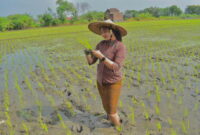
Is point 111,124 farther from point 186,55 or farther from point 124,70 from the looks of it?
Answer: point 186,55

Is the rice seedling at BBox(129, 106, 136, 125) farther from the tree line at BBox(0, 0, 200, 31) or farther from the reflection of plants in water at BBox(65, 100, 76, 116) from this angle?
the tree line at BBox(0, 0, 200, 31)

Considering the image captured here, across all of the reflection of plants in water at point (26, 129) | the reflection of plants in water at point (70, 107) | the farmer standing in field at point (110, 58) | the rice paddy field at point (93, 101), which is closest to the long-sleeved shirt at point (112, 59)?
the farmer standing in field at point (110, 58)

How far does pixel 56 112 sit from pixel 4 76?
10.2 ft

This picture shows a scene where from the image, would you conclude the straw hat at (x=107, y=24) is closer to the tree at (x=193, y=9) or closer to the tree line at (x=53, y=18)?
the tree line at (x=53, y=18)

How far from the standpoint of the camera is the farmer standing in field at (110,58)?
2074 mm

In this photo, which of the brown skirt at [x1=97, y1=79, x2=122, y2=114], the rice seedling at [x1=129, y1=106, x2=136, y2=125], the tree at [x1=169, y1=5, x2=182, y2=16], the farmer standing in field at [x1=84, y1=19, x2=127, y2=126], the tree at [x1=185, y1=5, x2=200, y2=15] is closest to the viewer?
the farmer standing in field at [x1=84, y1=19, x2=127, y2=126]

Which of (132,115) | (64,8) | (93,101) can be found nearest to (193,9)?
(64,8)

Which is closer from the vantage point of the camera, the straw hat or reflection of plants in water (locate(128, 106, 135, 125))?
the straw hat

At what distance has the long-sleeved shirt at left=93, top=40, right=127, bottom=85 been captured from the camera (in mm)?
2092

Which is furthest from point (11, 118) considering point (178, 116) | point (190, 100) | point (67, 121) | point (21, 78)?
point (190, 100)

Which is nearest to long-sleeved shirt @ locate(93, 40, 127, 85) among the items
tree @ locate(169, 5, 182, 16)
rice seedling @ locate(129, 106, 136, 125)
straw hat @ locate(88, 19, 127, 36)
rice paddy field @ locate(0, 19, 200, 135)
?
straw hat @ locate(88, 19, 127, 36)

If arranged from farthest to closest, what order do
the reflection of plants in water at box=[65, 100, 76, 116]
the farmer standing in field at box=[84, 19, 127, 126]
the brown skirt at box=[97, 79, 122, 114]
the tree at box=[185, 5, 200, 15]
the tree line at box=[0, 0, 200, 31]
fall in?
the tree at box=[185, 5, 200, 15], the tree line at box=[0, 0, 200, 31], the reflection of plants in water at box=[65, 100, 76, 116], the brown skirt at box=[97, 79, 122, 114], the farmer standing in field at box=[84, 19, 127, 126]

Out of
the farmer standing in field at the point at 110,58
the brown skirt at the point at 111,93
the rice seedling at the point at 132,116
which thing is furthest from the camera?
the rice seedling at the point at 132,116

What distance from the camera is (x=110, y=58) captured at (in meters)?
2.16
